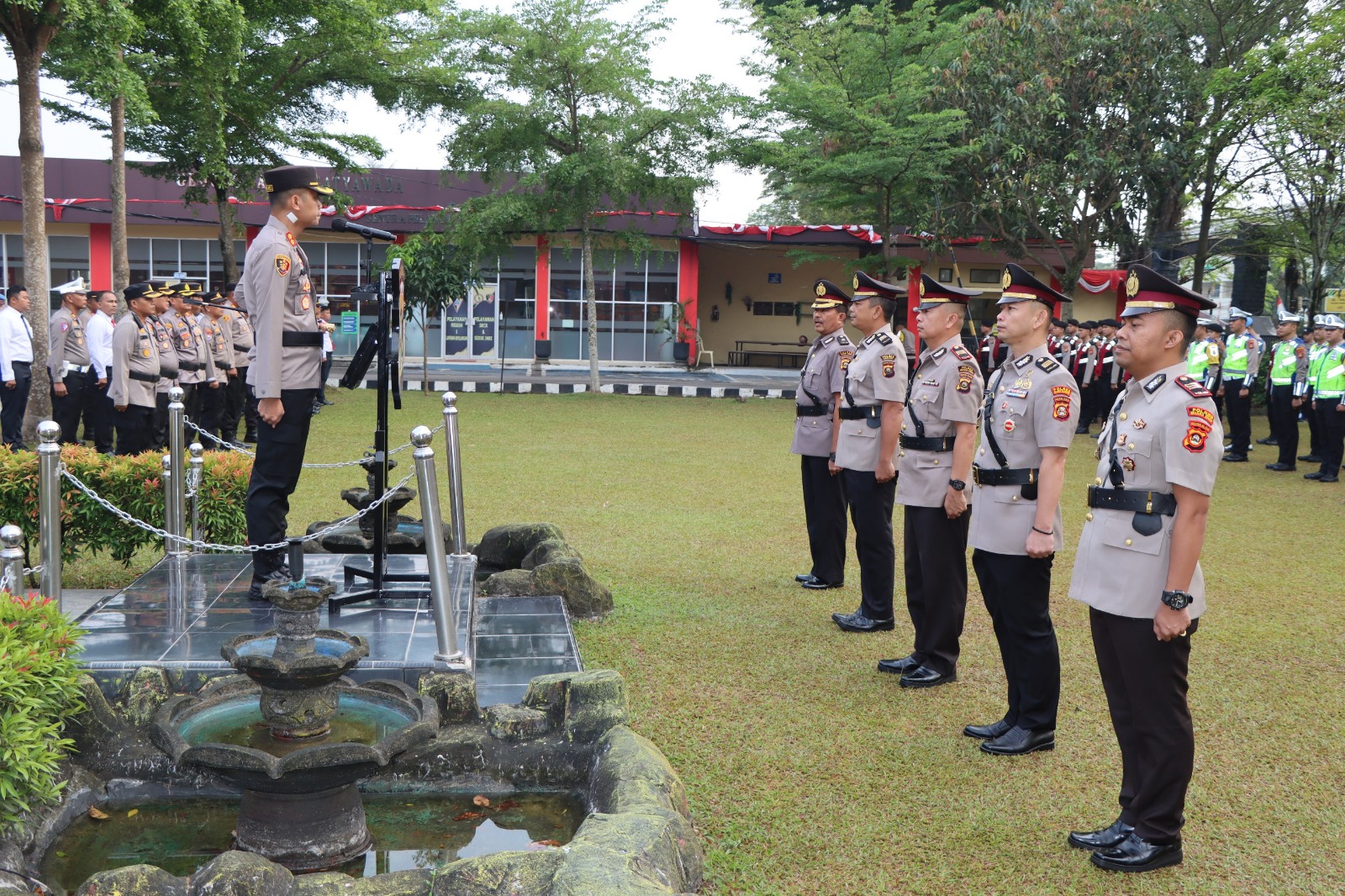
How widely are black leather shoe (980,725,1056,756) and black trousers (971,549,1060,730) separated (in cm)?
3

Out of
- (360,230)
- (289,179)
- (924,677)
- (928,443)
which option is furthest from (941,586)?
(289,179)

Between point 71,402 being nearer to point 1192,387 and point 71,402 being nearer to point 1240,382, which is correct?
point 1192,387

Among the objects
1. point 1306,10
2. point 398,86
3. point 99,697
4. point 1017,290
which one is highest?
point 1306,10

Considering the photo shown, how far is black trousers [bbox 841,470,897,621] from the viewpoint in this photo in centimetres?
605

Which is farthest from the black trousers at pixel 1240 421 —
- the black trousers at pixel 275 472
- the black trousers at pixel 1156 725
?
the black trousers at pixel 275 472

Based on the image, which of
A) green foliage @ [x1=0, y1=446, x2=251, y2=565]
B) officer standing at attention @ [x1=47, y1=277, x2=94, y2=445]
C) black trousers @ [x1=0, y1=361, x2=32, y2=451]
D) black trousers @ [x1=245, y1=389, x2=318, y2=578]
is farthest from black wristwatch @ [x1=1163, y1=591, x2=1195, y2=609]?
black trousers @ [x1=0, y1=361, x2=32, y2=451]

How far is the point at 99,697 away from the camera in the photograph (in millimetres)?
3771

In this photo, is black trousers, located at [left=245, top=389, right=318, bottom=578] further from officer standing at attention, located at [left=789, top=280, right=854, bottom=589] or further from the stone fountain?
officer standing at attention, located at [left=789, top=280, right=854, bottom=589]

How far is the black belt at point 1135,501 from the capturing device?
11.4ft

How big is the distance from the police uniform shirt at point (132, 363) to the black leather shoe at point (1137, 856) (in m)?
9.83

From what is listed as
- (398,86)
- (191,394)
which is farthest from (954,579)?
(398,86)

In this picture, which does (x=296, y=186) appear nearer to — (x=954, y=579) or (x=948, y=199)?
(x=954, y=579)

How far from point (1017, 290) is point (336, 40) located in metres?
15.8

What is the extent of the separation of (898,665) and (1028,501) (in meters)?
1.25
